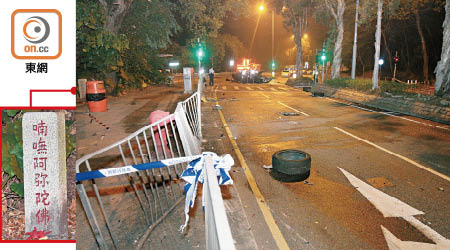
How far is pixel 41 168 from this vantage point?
166 inches

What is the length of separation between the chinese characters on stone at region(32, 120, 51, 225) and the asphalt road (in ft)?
9.47

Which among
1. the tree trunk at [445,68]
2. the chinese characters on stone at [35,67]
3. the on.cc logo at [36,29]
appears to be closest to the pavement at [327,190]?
the chinese characters on stone at [35,67]

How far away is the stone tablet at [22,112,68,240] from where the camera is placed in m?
4.19

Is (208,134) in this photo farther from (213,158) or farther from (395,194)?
(213,158)

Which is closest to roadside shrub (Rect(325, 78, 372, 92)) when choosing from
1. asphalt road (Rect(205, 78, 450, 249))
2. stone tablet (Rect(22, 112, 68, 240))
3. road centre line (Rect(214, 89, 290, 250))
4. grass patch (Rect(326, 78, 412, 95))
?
grass patch (Rect(326, 78, 412, 95))

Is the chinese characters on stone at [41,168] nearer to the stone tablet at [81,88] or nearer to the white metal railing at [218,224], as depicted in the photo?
the white metal railing at [218,224]

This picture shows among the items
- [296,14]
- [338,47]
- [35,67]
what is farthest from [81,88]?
[296,14]

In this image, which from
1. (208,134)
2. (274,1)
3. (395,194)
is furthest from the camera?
(274,1)

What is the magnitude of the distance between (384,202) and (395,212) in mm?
359

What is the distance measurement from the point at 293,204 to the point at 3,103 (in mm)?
6165

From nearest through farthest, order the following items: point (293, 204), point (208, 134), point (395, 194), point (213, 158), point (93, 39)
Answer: point (213, 158), point (293, 204), point (395, 194), point (208, 134), point (93, 39)

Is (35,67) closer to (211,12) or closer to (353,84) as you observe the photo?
(353,84)

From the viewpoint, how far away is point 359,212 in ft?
16.6

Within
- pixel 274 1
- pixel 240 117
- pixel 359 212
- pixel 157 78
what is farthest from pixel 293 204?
pixel 274 1
